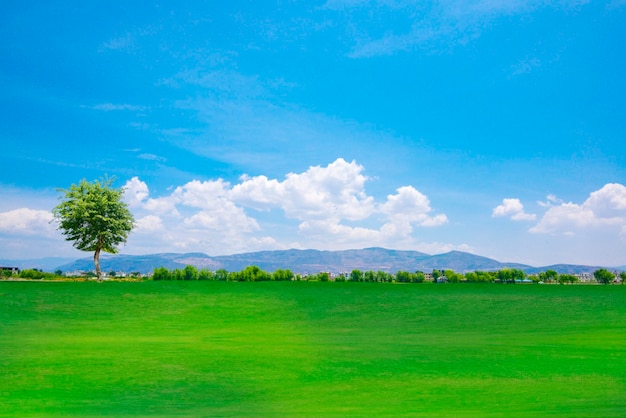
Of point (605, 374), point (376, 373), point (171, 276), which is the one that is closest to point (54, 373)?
point (376, 373)

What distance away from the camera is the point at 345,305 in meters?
41.9

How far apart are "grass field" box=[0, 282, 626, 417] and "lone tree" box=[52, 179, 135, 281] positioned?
8.84 m

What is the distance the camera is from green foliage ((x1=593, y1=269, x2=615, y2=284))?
59.2 metres

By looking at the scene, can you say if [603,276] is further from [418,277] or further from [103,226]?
[103,226]

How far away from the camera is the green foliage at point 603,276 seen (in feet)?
194

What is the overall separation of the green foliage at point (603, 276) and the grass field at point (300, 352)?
1455cm

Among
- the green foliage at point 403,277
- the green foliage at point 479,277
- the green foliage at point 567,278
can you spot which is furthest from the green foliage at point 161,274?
the green foliage at point 567,278

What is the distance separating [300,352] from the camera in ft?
72.1

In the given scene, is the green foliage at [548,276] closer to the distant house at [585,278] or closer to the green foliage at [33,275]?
the distant house at [585,278]

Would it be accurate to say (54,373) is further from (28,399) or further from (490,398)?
(490,398)

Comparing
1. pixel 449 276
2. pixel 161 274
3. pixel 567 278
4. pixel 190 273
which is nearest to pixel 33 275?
pixel 161 274

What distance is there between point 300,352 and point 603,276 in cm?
5068

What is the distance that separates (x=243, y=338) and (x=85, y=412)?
48.7 ft

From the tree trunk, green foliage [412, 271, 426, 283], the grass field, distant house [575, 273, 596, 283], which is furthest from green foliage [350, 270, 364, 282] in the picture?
the tree trunk
